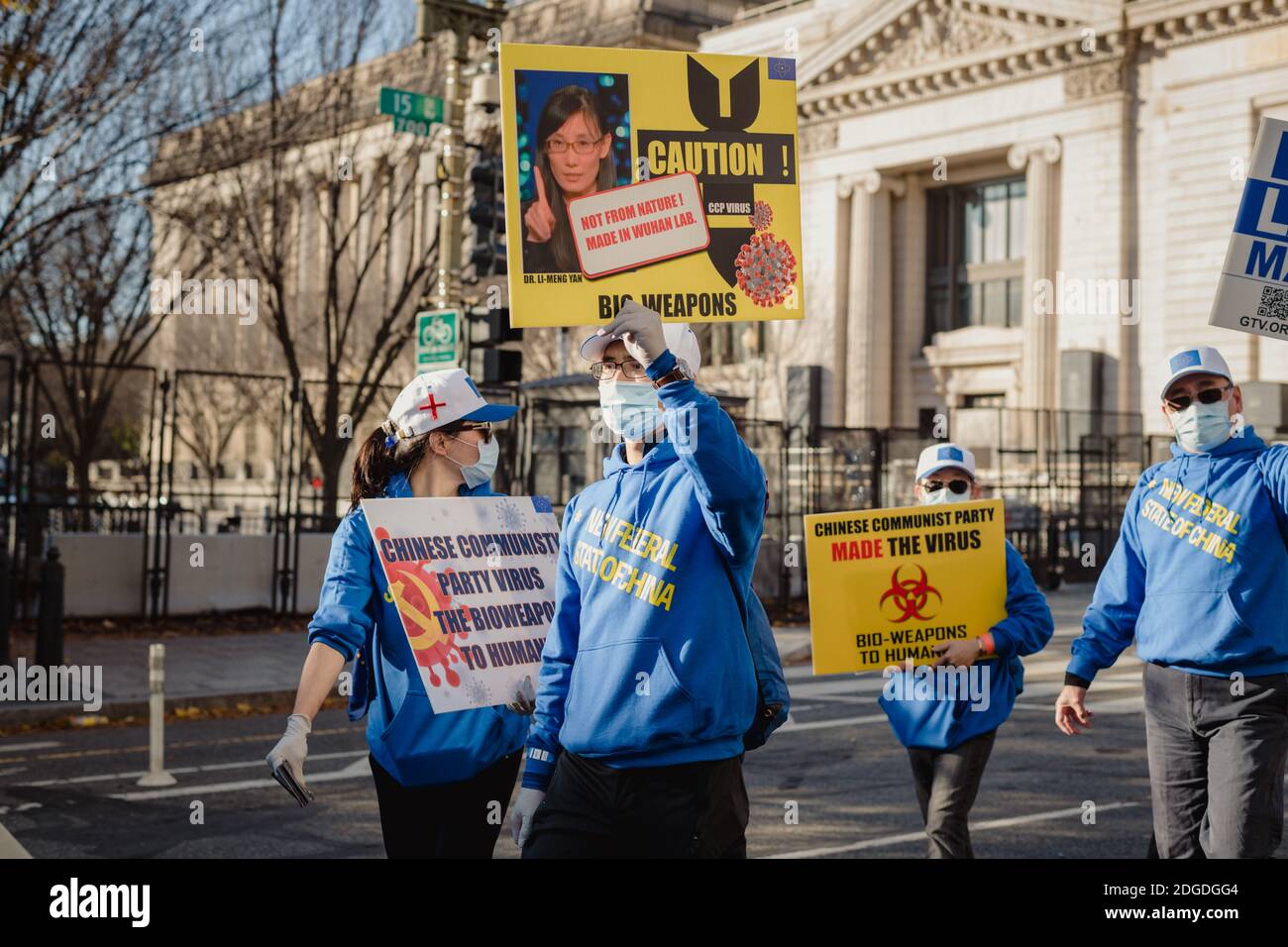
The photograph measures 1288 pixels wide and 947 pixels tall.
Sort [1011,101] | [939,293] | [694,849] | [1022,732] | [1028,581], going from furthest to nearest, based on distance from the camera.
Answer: [939,293], [1011,101], [1022,732], [1028,581], [694,849]

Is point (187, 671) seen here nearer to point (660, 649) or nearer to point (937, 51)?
point (660, 649)

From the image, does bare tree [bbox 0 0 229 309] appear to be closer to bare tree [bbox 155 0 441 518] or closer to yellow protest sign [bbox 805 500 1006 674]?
bare tree [bbox 155 0 441 518]

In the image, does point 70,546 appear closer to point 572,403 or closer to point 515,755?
point 572,403

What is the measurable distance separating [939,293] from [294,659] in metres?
43.5

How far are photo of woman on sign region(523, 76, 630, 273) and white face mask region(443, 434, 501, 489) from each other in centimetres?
69

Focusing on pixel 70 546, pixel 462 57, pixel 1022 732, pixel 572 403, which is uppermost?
pixel 462 57

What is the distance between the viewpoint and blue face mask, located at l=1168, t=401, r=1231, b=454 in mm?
5223

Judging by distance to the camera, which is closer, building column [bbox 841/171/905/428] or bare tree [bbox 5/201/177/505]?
bare tree [bbox 5/201/177/505]

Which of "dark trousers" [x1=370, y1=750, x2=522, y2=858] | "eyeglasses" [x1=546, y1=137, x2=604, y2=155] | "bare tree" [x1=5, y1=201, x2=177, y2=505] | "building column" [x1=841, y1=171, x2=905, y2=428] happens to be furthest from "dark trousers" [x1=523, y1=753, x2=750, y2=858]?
"building column" [x1=841, y1=171, x2=905, y2=428]

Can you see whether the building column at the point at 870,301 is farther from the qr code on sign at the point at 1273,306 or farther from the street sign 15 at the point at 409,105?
the qr code on sign at the point at 1273,306

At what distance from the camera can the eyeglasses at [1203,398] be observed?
17.2ft

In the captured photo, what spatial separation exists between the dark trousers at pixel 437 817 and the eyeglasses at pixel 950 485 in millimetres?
2666

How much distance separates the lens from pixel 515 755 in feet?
14.3
